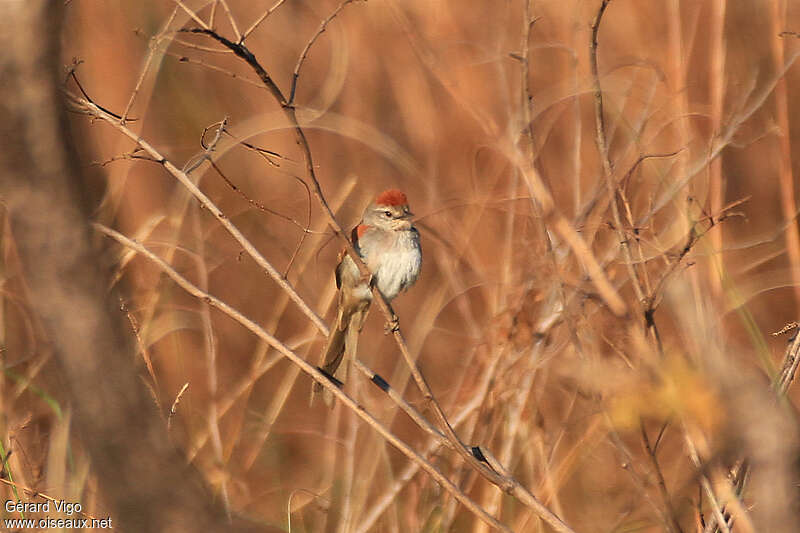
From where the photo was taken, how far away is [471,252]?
392 cm

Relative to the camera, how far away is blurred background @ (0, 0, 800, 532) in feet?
7.48

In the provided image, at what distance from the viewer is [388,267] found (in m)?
3.44

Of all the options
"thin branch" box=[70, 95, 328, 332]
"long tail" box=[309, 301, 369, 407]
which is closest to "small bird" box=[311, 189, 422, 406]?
"long tail" box=[309, 301, 369, 407]

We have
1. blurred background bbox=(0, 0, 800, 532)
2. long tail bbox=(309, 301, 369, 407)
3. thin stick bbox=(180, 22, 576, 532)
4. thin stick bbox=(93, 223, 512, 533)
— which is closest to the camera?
thin stick bbox=(180, 22, 576, 532)

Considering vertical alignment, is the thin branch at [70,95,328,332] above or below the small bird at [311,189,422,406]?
below

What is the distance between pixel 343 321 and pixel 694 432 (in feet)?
4.62

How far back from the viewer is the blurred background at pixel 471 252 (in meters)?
2.28

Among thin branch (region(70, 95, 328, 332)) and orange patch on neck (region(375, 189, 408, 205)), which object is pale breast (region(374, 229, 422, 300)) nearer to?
orange patch on neck (region(375, 189, 408, 205))

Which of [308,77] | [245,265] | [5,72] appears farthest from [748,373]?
[308,77]

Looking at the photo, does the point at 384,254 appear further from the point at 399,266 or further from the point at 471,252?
the point at 471,252

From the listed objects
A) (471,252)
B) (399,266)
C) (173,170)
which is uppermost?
(471,252)

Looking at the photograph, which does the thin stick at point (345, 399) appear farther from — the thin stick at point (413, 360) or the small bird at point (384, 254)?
the small bird at point (384, 254)

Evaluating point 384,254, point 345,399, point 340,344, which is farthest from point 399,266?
point 345,399

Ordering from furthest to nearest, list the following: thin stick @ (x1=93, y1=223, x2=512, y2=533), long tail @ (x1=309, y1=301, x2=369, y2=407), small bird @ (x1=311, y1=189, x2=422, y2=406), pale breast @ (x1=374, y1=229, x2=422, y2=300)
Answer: pale breast @ (x1=374, y1=229, x2=422, y2=300)
small bird @ (x1=311, y1=189, x2=422, y2=406)
long tail @ (x1=309, y1=301, x2=369, y2=407)
thin stick @ (x1=93, y1=223, x2=512, y2=533)
